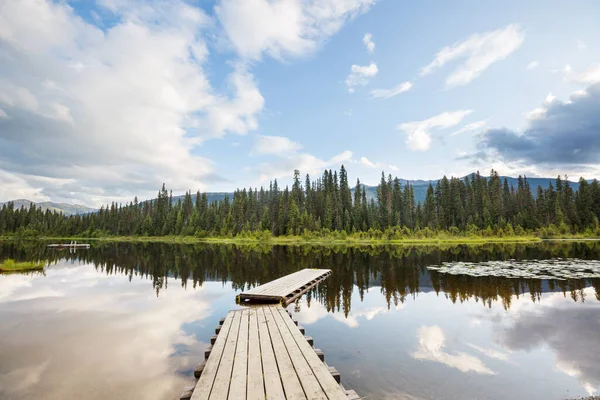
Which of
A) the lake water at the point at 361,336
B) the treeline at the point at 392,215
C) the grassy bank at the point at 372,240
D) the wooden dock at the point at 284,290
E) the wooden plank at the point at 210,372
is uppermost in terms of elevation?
the treeline at the point at 392,215

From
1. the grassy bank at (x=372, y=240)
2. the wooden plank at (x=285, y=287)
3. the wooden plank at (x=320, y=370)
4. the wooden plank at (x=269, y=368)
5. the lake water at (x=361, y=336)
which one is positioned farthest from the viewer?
the grassy bank at (x=372, y=240)

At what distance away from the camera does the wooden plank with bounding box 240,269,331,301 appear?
16859mm

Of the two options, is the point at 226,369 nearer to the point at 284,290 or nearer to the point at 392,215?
the point at 284,290

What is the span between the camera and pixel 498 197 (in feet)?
356

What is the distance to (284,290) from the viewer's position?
18.3 metres

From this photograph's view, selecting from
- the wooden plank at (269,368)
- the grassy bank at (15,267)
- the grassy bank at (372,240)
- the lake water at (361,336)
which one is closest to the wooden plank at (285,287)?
the lake water at (361,336)

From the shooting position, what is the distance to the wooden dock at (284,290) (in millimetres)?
16750

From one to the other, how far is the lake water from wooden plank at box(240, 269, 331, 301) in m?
0.89

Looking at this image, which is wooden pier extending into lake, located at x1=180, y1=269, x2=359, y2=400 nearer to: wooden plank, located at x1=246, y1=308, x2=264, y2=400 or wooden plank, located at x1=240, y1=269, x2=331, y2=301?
wooden plank, located at x1=246, y1=308, x2=264, y2=400

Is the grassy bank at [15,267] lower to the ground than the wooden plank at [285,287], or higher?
higher

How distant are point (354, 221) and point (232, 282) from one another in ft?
250

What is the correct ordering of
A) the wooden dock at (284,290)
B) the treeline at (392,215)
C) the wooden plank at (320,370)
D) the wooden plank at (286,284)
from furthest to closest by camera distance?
the treeline at (392,215), the wooden plank at (286,284), the wooden dock at (284,290), the wooden plank at (320,370)

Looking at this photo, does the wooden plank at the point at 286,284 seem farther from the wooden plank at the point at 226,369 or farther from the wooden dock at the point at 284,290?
the wooden plank at the point at 226,369

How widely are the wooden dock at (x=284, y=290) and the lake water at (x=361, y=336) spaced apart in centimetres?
74
